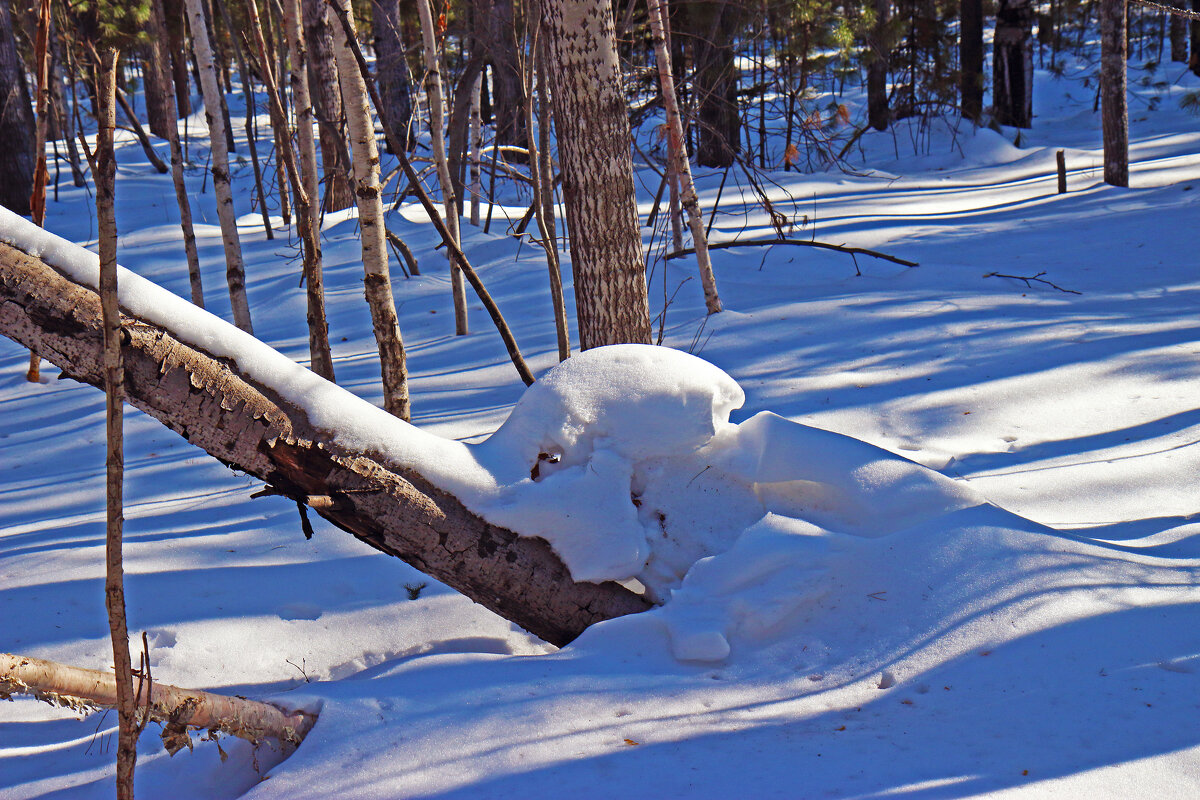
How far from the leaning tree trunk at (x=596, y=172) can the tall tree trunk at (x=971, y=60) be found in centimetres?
1200

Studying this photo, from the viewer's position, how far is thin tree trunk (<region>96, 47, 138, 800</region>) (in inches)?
45.8

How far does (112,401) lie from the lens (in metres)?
1.19

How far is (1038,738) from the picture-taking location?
1595mm

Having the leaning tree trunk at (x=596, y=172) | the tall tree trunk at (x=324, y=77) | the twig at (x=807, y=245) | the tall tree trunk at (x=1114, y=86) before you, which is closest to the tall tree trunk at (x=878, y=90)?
the tall tree trunk at (x=1114, y=86)

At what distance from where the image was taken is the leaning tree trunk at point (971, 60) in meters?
13.0

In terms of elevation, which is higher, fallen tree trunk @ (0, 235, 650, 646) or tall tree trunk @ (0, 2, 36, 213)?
tall tree trunk @ (0, 2, 36, 213)

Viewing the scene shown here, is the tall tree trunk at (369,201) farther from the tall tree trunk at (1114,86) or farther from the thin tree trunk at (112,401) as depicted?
the tall tree trunk at (1114,86)

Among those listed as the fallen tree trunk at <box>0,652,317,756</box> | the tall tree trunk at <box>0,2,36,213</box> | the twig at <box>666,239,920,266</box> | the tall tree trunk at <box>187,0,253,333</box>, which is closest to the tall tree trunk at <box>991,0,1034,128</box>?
the twig at <box>666,239,920,266</box>

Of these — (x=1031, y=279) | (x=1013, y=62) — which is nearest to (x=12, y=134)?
(x=1031, y=279)

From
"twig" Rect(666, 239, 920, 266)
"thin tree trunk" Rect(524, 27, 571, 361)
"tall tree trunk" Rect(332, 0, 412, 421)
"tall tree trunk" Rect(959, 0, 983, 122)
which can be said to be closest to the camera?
"tall tree trunk" Rect(332, 0, 412, 421)

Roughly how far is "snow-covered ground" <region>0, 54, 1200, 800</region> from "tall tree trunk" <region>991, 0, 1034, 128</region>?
1017 centimetres

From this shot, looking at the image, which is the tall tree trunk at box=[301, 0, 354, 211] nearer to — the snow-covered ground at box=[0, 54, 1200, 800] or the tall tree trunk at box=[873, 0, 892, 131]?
the snow-covered ground at box=[0, 54, 1200, 800]

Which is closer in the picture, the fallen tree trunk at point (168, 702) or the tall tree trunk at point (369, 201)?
the fallen tree trunk at point (168, 702)

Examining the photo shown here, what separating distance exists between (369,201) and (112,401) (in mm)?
1935
